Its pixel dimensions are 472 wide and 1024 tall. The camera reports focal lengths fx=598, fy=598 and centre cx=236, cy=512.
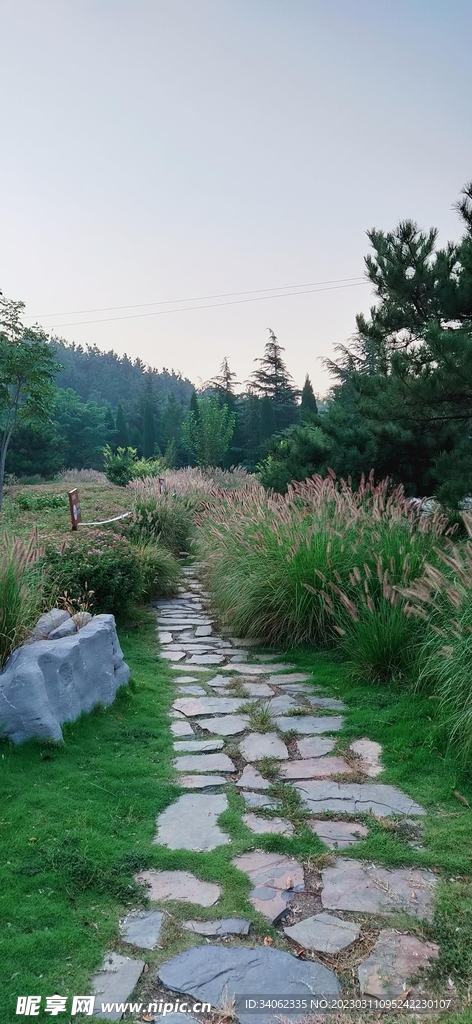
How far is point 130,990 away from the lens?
4.81ft

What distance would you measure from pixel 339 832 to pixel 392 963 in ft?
2.25

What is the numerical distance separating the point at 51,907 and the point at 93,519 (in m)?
7.17

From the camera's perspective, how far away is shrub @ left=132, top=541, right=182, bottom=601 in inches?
253

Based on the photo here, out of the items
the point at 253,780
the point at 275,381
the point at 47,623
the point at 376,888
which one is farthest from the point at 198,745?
the point at 275,381

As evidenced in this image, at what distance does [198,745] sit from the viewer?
306 cm

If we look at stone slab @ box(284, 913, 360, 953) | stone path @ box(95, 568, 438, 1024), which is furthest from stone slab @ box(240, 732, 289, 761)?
stone slab @ box(284, 913, 360, 953)

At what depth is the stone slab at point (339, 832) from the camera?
2154mm

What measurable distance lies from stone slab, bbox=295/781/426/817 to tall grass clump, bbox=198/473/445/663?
1216mm

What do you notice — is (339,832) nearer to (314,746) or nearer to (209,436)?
(314,746)

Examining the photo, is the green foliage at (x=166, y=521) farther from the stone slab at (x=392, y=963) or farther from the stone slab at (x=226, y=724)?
the stone slab at (x=392, y=963)

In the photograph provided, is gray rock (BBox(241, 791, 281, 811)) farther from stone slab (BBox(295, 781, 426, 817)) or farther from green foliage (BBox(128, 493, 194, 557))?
green foliage (BBox(128, 493, 194, 557))

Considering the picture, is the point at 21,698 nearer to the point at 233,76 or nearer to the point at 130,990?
the point at 130,990

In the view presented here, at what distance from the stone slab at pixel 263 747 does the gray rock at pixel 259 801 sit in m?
0.35

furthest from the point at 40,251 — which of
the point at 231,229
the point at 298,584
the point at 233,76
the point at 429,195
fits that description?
the point at 298,584
